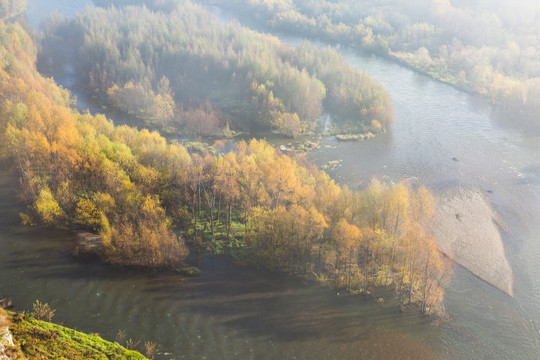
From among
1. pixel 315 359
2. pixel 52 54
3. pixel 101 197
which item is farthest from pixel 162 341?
pixel 52 54

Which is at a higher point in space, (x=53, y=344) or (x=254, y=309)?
(x=53, y=344)

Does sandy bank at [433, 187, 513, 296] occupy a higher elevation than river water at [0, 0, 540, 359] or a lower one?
higher

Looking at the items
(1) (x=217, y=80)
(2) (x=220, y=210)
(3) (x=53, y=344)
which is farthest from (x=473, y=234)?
(1) (x=217, y=80)

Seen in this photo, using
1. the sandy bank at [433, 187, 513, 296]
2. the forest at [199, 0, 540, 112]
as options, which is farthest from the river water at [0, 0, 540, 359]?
the forest at [199, 0, 540, 112]

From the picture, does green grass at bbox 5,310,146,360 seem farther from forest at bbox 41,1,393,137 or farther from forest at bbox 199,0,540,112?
forest at bbox 199,0,540,112

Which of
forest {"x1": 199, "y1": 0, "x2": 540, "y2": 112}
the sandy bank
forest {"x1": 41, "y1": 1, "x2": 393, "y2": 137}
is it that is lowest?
the sandy bank

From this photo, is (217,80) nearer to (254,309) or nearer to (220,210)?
(220,210)

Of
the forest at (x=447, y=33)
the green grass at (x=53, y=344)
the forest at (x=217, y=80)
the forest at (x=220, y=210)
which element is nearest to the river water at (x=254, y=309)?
the forest at (x=220, y=210)

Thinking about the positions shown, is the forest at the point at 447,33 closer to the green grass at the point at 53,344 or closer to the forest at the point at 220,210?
the forest at the point at 220,210
